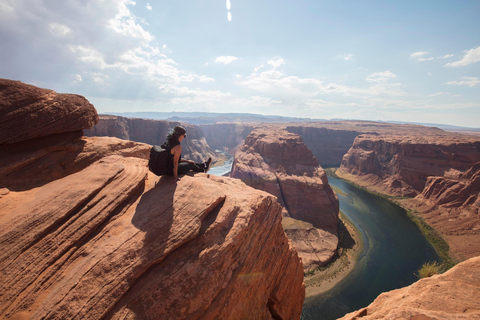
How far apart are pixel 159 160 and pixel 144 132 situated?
350ft

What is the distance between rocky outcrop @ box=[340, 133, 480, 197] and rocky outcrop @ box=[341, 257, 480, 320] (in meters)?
73.3

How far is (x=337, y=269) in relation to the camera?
36312 millimetres

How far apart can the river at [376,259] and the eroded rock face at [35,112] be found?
35243 mm

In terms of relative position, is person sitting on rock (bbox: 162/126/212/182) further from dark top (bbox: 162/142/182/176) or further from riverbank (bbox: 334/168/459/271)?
riverbank (bbox: 334/168/459/271)

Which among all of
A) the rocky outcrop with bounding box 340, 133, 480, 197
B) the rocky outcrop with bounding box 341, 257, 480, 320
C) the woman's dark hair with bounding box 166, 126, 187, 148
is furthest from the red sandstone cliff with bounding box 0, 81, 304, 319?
the rocky outcrop with bounding box 340, 133, 480, 197

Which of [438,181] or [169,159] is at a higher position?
[169,159]

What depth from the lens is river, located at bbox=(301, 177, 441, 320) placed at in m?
30.5

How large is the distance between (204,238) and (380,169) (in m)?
101

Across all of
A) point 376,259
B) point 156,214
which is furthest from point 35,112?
point 376,259

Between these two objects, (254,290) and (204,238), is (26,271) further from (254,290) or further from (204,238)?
(254,290)

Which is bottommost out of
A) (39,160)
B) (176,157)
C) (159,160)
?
(39,160)

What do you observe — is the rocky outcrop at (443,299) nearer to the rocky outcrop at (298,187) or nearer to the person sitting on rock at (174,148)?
the person sitting on rock at (174,148)

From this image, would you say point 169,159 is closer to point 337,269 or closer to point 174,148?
point 174,148

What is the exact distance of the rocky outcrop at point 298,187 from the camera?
40.7 meters
